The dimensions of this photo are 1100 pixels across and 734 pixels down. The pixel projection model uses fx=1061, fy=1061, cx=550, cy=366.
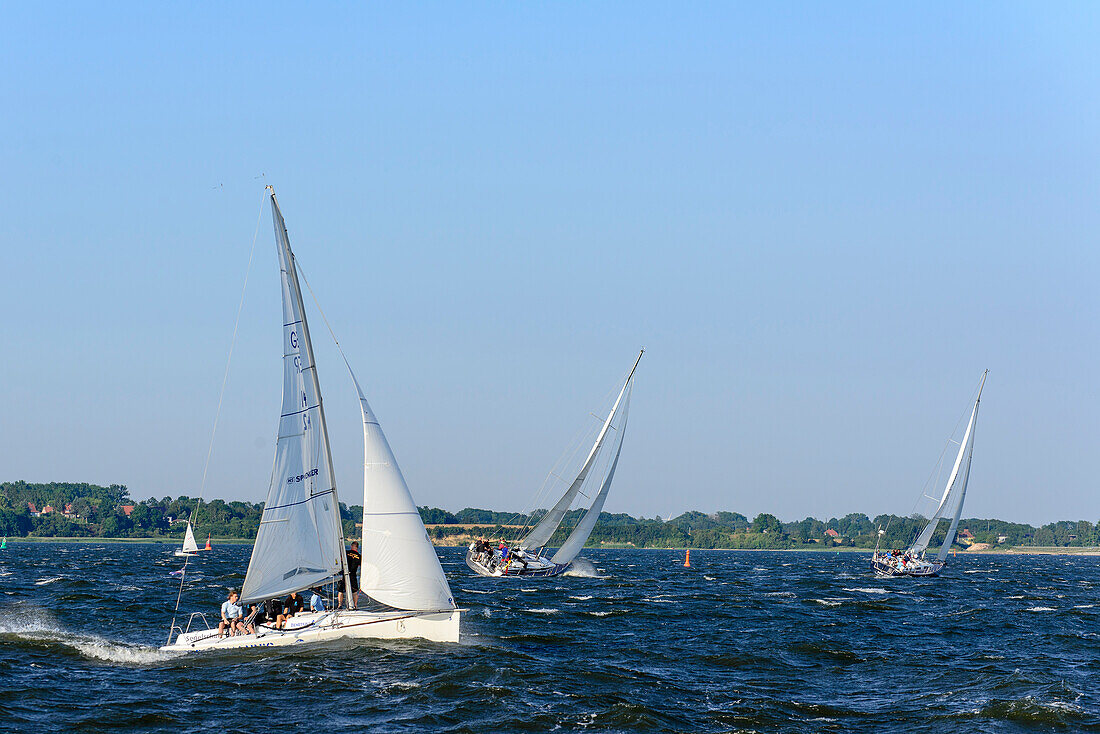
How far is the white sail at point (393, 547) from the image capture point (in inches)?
1096

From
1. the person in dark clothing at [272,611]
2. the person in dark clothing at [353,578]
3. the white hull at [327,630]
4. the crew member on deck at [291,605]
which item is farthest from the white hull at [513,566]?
the white hull at [327,630]

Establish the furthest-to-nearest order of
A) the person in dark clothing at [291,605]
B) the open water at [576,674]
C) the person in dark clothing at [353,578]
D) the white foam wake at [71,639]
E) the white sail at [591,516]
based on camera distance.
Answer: the white sail at [591,516] < the person in dark clothing at [353,578] < the person in dark clothing at [291,605] < the white foam wake at [71,639] < the open water at [576,674]

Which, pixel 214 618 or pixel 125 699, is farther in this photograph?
pixel 214 618

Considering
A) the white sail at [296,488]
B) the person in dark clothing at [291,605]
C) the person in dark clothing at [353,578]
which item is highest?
the white sail at [296,488]

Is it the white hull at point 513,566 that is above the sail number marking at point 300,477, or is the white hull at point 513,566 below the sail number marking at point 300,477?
below

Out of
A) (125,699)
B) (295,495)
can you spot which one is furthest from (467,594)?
(125,699)

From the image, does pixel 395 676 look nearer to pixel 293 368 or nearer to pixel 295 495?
pixel 295 495

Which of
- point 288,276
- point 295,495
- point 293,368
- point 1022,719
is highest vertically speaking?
point 288,276

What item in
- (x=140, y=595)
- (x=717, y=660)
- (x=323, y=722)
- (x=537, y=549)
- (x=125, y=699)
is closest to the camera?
(x=323, y=722)

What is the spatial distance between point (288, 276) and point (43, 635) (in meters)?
14.9

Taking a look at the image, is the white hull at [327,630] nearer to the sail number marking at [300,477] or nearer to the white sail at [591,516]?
the sail number marking at [300,477]

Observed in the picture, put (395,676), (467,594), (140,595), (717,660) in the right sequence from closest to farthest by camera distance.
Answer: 1. (395,676)
2. (717,660)
3. (140,595)
4. (467,594)

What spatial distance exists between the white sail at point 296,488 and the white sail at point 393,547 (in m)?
1.36

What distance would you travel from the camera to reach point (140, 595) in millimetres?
49469
